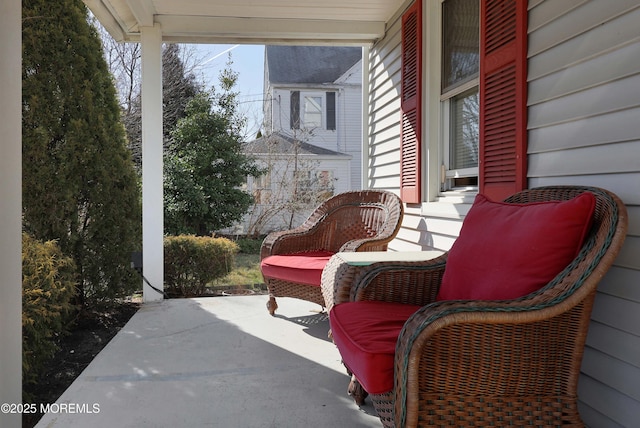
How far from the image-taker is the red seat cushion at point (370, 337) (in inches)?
62.2

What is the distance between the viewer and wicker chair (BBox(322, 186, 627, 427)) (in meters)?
1.47

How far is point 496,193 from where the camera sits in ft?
8.58

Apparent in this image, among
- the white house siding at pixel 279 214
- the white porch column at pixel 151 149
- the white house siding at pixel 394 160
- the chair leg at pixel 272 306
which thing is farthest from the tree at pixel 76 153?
the white house siding at pixel 279 214

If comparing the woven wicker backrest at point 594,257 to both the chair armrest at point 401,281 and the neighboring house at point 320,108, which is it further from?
the neighboring house at point 320,108

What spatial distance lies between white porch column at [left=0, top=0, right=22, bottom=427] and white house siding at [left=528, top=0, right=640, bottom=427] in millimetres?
1980

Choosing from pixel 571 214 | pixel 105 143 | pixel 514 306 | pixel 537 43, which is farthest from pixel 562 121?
pixel 105 143

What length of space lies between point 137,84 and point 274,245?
7584mm

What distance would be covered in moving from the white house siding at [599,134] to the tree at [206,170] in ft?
25.6

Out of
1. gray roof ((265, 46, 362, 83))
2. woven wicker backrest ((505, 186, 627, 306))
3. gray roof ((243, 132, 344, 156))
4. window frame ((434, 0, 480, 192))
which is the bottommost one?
woven wicker backrest ((505, 186, 627, 306))

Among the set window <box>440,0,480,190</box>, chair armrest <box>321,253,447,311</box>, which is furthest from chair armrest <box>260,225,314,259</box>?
chair armrest <box>321,253,447,311</box>

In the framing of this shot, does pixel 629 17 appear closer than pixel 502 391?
No

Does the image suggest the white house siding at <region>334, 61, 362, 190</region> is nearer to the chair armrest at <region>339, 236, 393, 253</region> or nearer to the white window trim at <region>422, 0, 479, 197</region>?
the white window trim at <region>422, 0, 479, 197</region>

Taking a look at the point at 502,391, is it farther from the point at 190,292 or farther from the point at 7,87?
the point at 190,292

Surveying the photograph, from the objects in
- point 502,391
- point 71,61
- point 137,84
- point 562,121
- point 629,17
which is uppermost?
point 137,84
